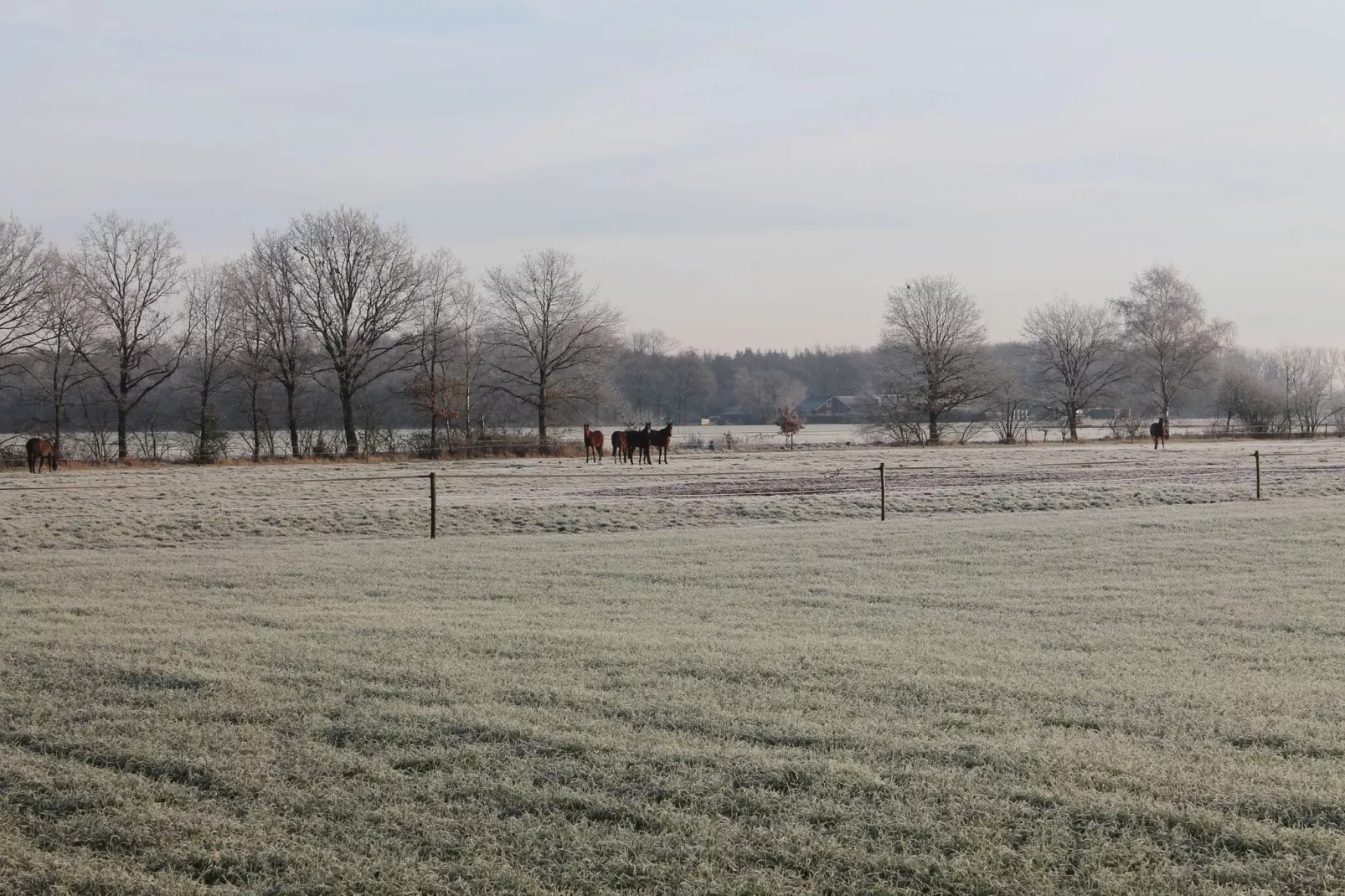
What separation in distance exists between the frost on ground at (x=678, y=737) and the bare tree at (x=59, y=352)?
1622 inches

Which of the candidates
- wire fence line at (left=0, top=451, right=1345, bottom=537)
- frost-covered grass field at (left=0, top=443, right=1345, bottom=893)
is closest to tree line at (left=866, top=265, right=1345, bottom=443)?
wire fence line at (left=0, top=451, right=1345, bottom=537)

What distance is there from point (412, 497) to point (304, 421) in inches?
1474

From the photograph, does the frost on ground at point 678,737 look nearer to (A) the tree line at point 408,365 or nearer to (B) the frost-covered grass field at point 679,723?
(B) the frost-covered grass field at point 679,723

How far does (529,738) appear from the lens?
6.22 m

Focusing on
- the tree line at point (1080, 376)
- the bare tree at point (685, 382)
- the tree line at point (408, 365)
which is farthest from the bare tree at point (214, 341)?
the bare tree at point (685, 382)

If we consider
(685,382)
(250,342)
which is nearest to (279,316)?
(250,342)

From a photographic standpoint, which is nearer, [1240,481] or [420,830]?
[420,830]

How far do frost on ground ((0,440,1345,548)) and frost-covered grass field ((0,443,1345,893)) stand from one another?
5.57 metres

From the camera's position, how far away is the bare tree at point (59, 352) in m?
48.3

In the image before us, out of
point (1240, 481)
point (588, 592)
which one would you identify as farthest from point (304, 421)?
point (588, 592)

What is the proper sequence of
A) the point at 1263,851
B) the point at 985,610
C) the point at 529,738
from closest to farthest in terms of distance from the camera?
the point at 1263,851, the point at 529,738, the point at 985,610

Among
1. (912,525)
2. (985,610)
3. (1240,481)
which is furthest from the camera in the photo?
(1240,481)

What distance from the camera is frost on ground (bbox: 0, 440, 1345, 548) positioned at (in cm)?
2131

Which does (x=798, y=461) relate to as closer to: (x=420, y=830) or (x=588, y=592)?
(x=588, y=592)
